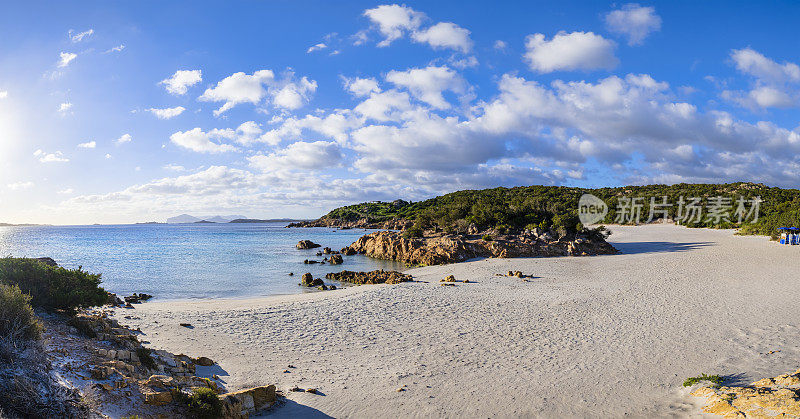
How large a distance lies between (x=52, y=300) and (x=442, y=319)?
9247mm

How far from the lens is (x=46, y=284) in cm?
793

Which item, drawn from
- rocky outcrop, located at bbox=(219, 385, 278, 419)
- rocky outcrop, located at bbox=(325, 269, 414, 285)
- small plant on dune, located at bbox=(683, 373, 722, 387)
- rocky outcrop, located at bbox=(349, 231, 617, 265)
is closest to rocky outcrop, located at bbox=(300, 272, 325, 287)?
rocky outcrop, located at bbox=(325, 269, 414, 285)

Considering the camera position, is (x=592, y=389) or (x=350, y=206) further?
(x=350, y=206)

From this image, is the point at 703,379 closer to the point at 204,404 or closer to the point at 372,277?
the point at 204,404

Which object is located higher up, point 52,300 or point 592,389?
point 52,300

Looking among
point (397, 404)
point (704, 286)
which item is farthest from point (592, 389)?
point (704, 286)

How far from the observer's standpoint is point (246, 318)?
40.5 feet

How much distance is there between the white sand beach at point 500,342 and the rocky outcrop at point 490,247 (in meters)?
8.51

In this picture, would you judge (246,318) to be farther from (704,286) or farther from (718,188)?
(718,188)

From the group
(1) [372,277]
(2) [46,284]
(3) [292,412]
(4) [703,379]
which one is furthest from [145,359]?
(1) [372,277]

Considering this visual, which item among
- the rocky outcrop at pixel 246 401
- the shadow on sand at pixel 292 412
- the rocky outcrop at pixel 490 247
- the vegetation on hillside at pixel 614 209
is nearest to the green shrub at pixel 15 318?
the rocky outcrop at pixel 246 401

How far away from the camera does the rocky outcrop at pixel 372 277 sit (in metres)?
19.5

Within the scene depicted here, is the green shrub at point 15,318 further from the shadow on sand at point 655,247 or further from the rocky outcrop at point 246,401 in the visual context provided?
the shadow on sand at point 655,247

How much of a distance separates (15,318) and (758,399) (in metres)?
10.0
